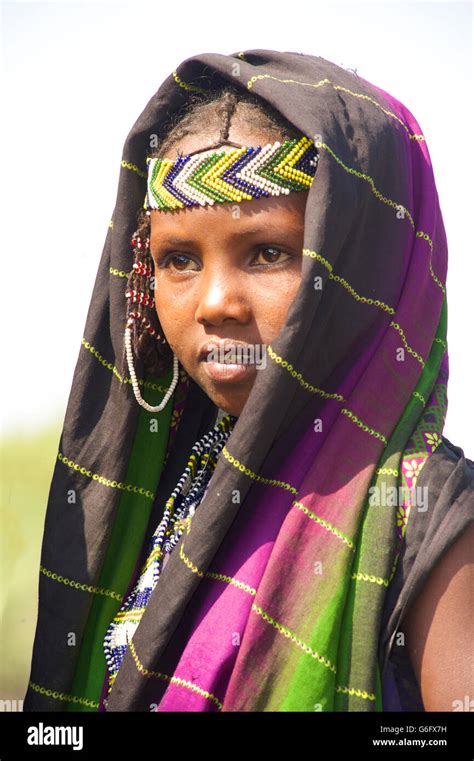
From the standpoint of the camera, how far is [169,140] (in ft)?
6.48

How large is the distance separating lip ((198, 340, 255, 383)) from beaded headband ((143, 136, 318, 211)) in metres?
0.29

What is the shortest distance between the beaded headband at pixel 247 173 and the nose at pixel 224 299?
0.51 ft

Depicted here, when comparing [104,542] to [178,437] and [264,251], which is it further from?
[264,251]

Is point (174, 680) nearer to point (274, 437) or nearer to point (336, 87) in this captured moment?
point (274, 437)

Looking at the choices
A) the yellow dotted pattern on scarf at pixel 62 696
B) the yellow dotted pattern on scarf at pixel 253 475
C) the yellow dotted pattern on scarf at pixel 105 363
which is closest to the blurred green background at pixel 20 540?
the yellow dotted pattern on scarf at pixel 62 696

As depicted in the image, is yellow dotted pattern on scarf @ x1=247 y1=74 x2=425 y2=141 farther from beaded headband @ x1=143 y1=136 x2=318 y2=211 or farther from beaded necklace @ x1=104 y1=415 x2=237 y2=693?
beaded necklace @ x1=104 y1=415 x2=237 y2=693

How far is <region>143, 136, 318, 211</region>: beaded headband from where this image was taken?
5.80ft

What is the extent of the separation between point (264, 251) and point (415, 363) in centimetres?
40

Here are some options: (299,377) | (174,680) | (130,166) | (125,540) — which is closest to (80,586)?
(125,540)

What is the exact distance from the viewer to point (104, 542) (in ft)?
6.81

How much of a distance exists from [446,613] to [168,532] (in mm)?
737

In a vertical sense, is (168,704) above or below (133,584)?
below

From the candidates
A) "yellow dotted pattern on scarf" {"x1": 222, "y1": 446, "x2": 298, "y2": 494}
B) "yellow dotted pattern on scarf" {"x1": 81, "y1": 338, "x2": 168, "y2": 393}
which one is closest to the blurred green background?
"yellow dotted pattern on scarf" {"x1": 81, "y1": 338, "x2": 168, "y2": 393}
